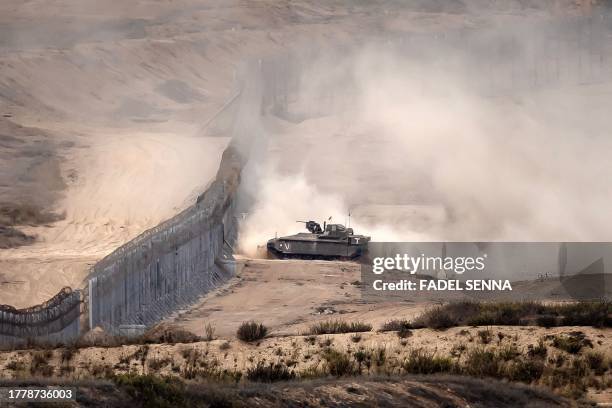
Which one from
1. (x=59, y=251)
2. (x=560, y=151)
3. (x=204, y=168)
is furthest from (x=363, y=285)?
(x=560, y=151)

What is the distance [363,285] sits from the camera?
3712 cm

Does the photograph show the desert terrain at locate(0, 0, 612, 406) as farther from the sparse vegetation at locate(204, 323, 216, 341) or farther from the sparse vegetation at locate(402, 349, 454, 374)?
the sparse vegetation at locate(204, 323, 216, 341)

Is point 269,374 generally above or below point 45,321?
below

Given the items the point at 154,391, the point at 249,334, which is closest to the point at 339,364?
the point at 249,334

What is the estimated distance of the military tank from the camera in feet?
140

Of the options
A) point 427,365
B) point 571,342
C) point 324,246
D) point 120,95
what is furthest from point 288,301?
point 120,95

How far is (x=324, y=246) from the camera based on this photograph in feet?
141

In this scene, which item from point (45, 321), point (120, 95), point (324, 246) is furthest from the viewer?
point (120, 95)

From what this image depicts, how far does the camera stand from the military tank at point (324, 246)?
140 ft

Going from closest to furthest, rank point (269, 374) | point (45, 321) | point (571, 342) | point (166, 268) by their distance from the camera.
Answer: point (269, 374)
point (571, 342)
point (45, 321)
point (166, 268)

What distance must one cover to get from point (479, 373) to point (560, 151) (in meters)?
42.2

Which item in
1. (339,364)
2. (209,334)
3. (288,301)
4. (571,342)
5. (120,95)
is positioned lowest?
(339,364)

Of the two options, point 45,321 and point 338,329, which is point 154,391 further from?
point 45,321

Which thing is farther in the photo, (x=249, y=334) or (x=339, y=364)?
(x=249, y=334)
